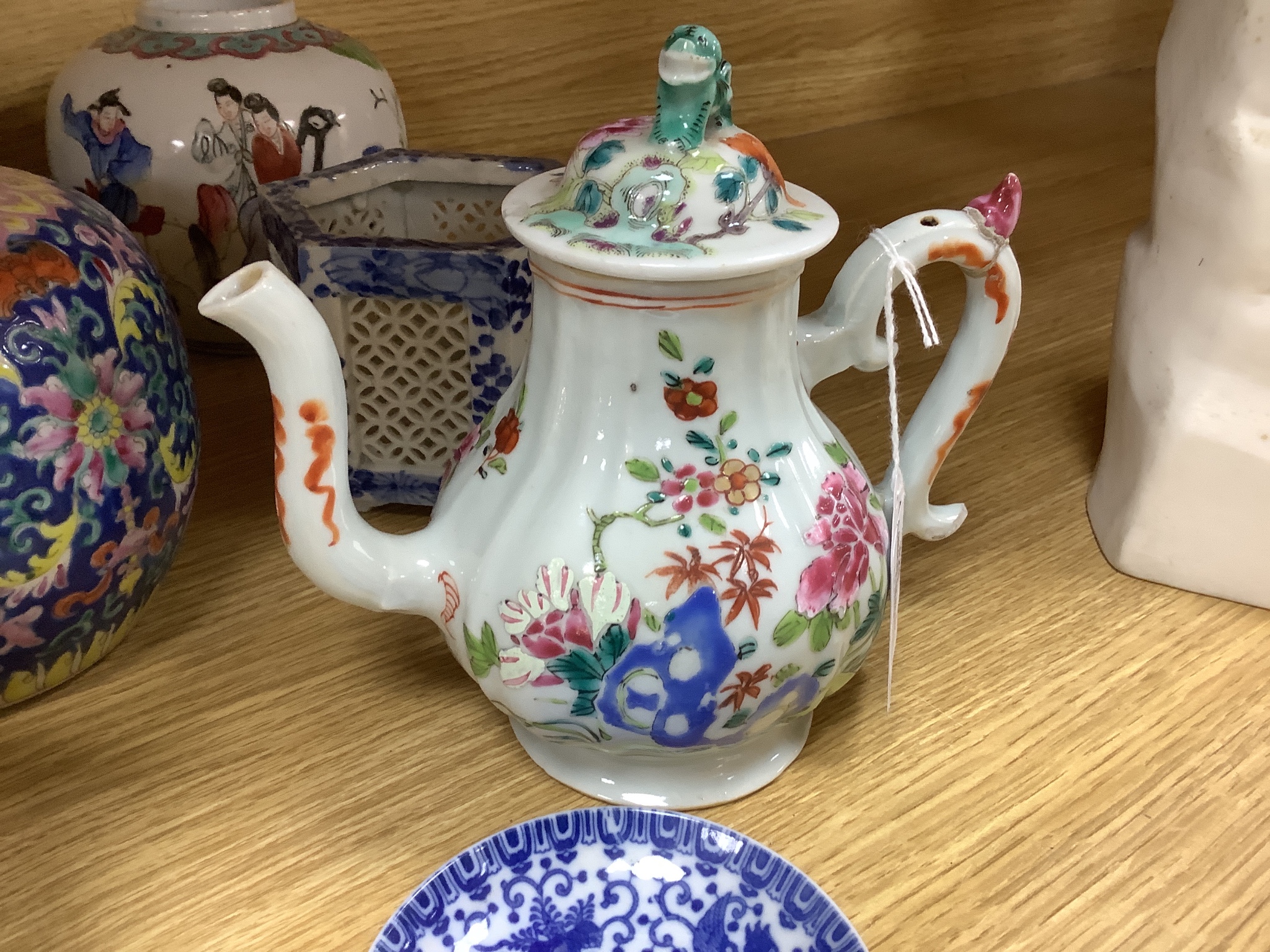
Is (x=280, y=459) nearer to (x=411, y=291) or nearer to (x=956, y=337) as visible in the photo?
(x=411, y=291)

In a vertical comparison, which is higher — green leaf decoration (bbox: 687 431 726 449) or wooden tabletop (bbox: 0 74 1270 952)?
green leaf decoration (bbox: 687 431 726 449)

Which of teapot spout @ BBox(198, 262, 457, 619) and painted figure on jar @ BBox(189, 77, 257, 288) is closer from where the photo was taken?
teapot spout @ BBox(198, 262, 457, 619)

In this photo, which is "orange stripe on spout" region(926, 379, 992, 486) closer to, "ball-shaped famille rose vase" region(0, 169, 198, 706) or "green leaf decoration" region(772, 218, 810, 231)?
"green leaf decoration" region(772, 218, 810, 231)

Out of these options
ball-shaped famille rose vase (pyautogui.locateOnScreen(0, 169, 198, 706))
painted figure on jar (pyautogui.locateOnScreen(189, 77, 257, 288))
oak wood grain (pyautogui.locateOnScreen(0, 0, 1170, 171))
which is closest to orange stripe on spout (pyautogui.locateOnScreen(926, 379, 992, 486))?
ball-shaped famille rose vase (pyautogui.locateOnScreen(0, 169, 198, 706))

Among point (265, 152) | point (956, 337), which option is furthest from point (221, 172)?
point (956, 337)

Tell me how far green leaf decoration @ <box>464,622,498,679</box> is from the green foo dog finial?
0.18m

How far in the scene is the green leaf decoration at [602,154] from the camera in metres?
0.39

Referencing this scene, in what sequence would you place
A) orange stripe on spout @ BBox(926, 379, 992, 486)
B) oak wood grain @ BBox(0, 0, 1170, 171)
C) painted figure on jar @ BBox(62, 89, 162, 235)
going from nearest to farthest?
orange stripe on spout @ BBox(926, 379, 992, 486)
painted figure on jar @ BBox(62, 89, 162, 235)
oak wood grain @ BBox(0, 0, 1170, 171)

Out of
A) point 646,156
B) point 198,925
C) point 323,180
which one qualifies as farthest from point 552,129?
point 198,925

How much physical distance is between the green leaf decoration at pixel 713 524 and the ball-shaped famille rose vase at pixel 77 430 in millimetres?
227

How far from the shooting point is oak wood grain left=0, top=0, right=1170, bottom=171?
744 mm

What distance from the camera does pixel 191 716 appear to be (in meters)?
0.49

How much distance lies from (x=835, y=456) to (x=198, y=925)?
29 centimetres

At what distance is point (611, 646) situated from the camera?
0.40 metres
